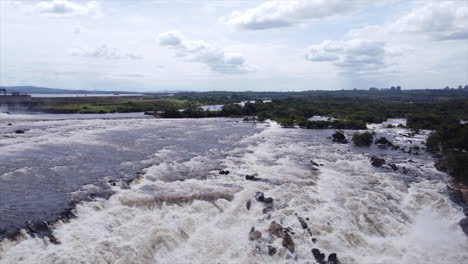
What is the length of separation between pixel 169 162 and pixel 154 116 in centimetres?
5893

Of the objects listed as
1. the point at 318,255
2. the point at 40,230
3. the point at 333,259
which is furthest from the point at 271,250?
the point at 40,230

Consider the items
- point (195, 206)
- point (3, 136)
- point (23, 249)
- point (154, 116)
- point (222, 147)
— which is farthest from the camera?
point (154, 116)

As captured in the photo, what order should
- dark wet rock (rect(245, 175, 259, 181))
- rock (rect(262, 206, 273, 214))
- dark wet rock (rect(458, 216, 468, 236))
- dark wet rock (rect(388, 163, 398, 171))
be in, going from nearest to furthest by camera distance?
dark wet rock (rect(458, 216, 468, 236))
rock (rect(262, 206, 273, 214))
dark wet rock (rect(245, 175, 259, 181))
dark wet rock (rect(388, 163, 398, 171))

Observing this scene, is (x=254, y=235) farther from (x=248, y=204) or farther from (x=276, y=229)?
(x=248, y=204)

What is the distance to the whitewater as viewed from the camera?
622 inches

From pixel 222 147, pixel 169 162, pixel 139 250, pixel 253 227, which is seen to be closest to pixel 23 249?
pixel 139 250

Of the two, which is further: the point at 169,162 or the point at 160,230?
the point at 169,162

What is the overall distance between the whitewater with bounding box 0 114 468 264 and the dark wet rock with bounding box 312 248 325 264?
25 centimetres

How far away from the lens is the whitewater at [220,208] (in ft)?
51.8

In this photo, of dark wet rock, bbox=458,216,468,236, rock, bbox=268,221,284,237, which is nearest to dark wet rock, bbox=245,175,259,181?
rock, bbox=268,221,284,237

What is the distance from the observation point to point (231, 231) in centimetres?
1788

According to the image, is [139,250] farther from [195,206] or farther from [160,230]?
[195,206]

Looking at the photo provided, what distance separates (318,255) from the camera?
15766mm

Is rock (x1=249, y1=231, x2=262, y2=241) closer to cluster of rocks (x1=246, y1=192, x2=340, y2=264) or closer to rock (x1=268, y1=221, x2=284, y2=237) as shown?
cluster of rocks (x1=246, y1=192, x2=340, y2=264)
